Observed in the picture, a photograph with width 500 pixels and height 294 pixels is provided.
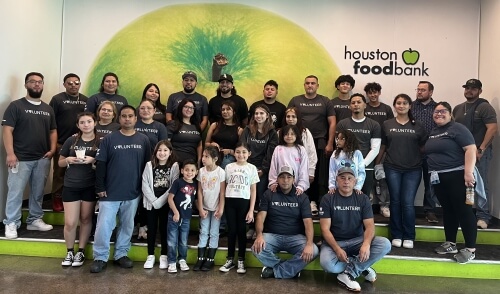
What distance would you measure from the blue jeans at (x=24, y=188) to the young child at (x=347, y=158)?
334cm

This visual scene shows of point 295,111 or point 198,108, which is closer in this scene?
point 295,111

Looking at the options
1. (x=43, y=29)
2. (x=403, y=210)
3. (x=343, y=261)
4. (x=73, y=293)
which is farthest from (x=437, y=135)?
(x=43, y=29)

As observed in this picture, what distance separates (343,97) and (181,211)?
2.85m

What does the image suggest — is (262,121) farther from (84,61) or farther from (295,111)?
(84,61)

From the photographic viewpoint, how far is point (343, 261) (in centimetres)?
343

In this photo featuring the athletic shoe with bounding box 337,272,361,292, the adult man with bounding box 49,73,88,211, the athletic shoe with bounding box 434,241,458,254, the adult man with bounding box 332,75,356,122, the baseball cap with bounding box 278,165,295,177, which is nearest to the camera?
the athletic shoe with bounding box 337,272,361,292

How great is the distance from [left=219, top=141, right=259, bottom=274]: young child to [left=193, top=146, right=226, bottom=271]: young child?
82 mm

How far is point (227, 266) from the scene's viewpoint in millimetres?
3656

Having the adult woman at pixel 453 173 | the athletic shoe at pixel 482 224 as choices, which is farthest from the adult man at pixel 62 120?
the athletic shoe at pixel 482 224

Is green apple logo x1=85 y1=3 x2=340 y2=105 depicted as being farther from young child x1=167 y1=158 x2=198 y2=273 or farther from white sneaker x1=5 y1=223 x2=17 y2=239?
white sneaker x1=5 y1=223 x2=17 y2=239

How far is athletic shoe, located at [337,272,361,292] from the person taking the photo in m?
3.27

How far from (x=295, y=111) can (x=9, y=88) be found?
11.7 feet

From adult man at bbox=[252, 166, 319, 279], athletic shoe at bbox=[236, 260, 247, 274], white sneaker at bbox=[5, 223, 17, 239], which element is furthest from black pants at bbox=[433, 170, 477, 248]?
white sneaker at bbox=[5, 223, 17, 239]

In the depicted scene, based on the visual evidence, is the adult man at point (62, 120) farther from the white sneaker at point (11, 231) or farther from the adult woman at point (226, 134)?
the adult woman at point (226, 134)
